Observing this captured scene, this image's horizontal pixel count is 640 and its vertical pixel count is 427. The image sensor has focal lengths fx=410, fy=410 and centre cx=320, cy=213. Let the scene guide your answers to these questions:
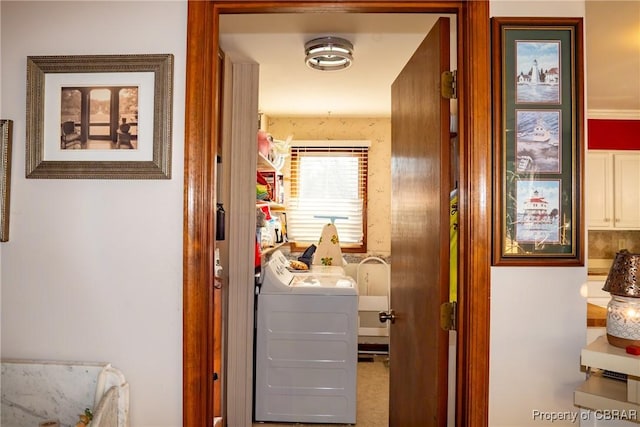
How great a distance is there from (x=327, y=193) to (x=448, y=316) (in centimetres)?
302

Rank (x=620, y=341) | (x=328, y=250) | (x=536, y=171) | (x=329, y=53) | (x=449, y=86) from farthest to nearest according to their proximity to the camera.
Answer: (x=328, y=250), (x=329, y=53), (x=449, y=86), (x=536, y=171), (x=620, y=341)

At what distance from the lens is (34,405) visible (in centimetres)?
132

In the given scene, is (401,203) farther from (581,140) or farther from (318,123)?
(318,123)

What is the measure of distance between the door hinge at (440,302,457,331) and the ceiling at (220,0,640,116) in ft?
2.99

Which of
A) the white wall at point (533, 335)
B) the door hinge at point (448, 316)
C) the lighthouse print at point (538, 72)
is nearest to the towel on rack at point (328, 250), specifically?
the door hinge at point (448, 316)

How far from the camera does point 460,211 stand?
132 centimetres

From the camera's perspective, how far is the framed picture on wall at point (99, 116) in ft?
4.37

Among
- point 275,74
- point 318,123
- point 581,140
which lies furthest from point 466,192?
point 318,123

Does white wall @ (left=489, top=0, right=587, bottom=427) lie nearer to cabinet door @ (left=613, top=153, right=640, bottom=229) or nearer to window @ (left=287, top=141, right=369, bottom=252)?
window @ (left=287, top=141, right=369, bottom=252)

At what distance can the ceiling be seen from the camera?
2.09 m

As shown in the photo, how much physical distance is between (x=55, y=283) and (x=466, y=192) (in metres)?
1.38

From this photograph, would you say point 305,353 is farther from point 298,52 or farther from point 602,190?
point 602,190

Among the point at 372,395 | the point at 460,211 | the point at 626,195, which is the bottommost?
the point at 372,395

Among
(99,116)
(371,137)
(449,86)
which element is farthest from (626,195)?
(99,116)
